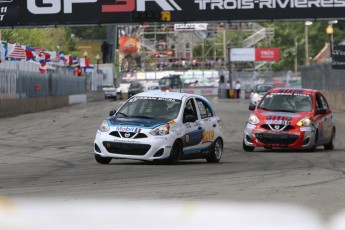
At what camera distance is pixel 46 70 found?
183 feet

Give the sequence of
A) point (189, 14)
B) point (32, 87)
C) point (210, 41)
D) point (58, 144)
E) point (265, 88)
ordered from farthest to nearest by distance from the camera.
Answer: point (210, 41) → point (265, 88) → point (32, 87) → point (189, 14) → point (58, 144)

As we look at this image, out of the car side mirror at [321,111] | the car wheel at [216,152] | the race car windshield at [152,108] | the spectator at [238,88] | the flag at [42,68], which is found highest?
the flag at [42,68]

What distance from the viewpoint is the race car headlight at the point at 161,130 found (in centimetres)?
1584

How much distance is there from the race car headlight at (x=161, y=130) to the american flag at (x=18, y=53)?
28.6m

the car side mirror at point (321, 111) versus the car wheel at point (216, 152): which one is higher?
the car side mirror at point (321, 111)

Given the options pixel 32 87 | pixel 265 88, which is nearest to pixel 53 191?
pixel 32 87

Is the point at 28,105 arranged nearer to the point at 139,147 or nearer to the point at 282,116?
the point at 282,116

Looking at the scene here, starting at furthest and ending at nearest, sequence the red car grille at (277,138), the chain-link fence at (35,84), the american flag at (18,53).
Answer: the american flag at (18,53) → the chain-link fence at (35,84) → the red car grille at (277,138)

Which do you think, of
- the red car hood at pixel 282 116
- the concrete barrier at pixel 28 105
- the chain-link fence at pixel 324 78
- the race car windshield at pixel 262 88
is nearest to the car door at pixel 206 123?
the red car hood at pixel 282 116

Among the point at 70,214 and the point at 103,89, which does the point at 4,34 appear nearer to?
the point at 103,89

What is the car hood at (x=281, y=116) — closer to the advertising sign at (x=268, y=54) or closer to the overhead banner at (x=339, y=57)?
the overhead banner at (x=339, y=57)

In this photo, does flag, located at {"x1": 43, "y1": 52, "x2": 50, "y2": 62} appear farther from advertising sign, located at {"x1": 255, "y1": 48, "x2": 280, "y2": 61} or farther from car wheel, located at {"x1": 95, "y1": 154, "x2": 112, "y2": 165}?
advertising sign, located at {"x1": 255, "y1": 48, "x2": 280, "y2": 61}

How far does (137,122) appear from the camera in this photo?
52.7 feet

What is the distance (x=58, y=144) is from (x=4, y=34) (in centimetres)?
5115
